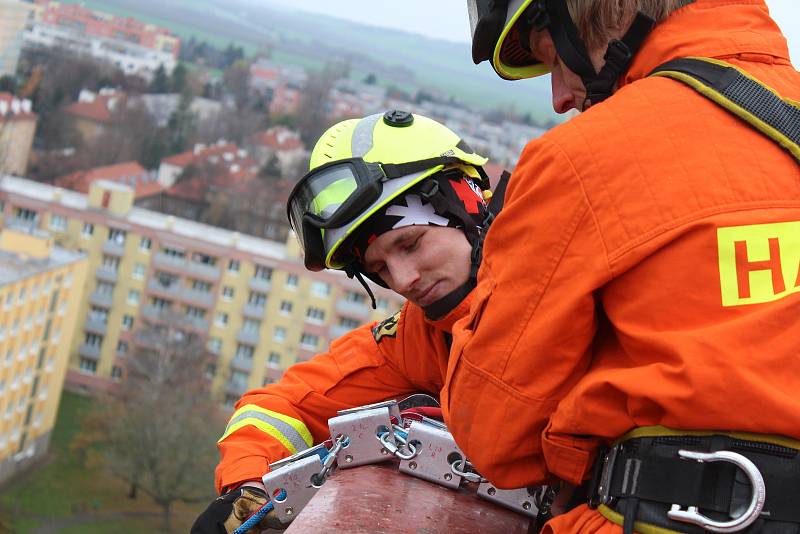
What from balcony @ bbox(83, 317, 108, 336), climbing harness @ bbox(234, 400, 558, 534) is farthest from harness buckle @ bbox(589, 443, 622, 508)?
balcony @ bbox(83, 317, 108, 336)

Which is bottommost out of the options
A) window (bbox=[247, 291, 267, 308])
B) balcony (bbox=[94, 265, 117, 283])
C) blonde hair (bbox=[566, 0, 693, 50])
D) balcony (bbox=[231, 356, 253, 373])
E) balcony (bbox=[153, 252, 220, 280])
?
balcony (bbox=[231, 356, 253, 373])

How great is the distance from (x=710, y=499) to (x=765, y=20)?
97cm

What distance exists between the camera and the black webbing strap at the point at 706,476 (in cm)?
206

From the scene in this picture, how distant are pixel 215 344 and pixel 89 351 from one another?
15.8 feet

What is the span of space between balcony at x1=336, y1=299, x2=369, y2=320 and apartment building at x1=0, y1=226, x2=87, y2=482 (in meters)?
10.0

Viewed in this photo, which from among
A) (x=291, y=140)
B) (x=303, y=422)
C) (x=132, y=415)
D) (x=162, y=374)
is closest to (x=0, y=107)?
(x=291, y=140)

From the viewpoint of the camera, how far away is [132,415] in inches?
1355

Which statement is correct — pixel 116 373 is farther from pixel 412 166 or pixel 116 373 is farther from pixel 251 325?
pixel 412 166

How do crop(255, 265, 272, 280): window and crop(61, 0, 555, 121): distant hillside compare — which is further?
crop(61, 0, 555, 121): distant hillside

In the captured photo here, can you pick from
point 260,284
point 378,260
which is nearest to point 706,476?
point 378,260

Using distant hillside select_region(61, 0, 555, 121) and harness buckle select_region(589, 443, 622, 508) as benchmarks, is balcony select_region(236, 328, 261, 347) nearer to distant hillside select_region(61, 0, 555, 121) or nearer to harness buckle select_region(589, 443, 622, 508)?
harness buckle select_region(589, 443, 622, 508)

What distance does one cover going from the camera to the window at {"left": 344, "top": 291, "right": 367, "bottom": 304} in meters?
43.6

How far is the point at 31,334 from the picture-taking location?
36250 millimetres

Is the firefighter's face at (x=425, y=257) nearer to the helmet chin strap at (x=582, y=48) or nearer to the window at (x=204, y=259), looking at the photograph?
the helmet chin strap at (x=582, y=48)
